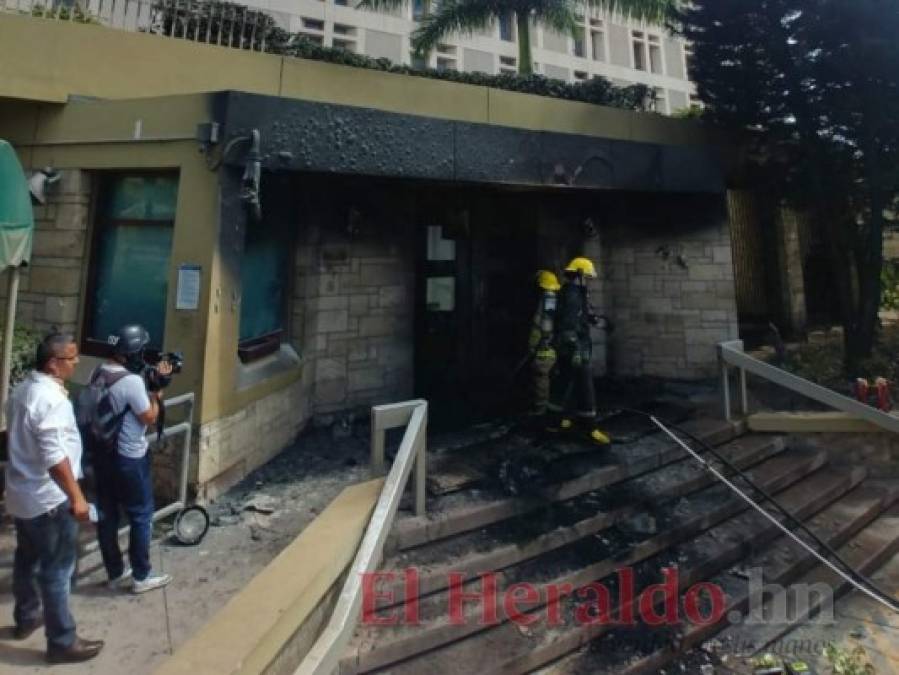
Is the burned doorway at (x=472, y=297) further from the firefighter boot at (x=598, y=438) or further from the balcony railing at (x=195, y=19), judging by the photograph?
the balcony railing at (x=195, y=19)

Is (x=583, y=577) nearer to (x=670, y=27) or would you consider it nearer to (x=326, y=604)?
(x=326, y=604)

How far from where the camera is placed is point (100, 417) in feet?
9.93

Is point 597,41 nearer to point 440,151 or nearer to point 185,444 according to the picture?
point 440,151

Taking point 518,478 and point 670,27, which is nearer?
point 518,478

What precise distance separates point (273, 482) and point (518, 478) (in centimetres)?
233

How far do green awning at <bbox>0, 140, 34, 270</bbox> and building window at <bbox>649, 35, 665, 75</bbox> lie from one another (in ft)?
109

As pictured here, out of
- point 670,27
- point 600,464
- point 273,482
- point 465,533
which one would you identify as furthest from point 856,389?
point 273,482

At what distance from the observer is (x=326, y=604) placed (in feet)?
10.1

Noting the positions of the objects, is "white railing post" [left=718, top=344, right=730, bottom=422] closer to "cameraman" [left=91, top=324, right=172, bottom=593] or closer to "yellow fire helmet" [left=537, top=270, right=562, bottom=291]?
"yellow fire helmet" [left=537, top=270, right=562, bottom=291]

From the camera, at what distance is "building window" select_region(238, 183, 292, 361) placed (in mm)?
5262

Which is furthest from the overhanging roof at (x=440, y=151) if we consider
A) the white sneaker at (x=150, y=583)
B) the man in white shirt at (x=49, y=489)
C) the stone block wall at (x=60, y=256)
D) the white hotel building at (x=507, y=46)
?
the white hotel building at (x=507, y=46)

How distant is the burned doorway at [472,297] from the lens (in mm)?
7023

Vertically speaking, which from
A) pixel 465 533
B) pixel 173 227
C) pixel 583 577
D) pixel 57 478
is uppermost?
pixel 173 227

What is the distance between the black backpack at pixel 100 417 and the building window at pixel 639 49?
111 ft
